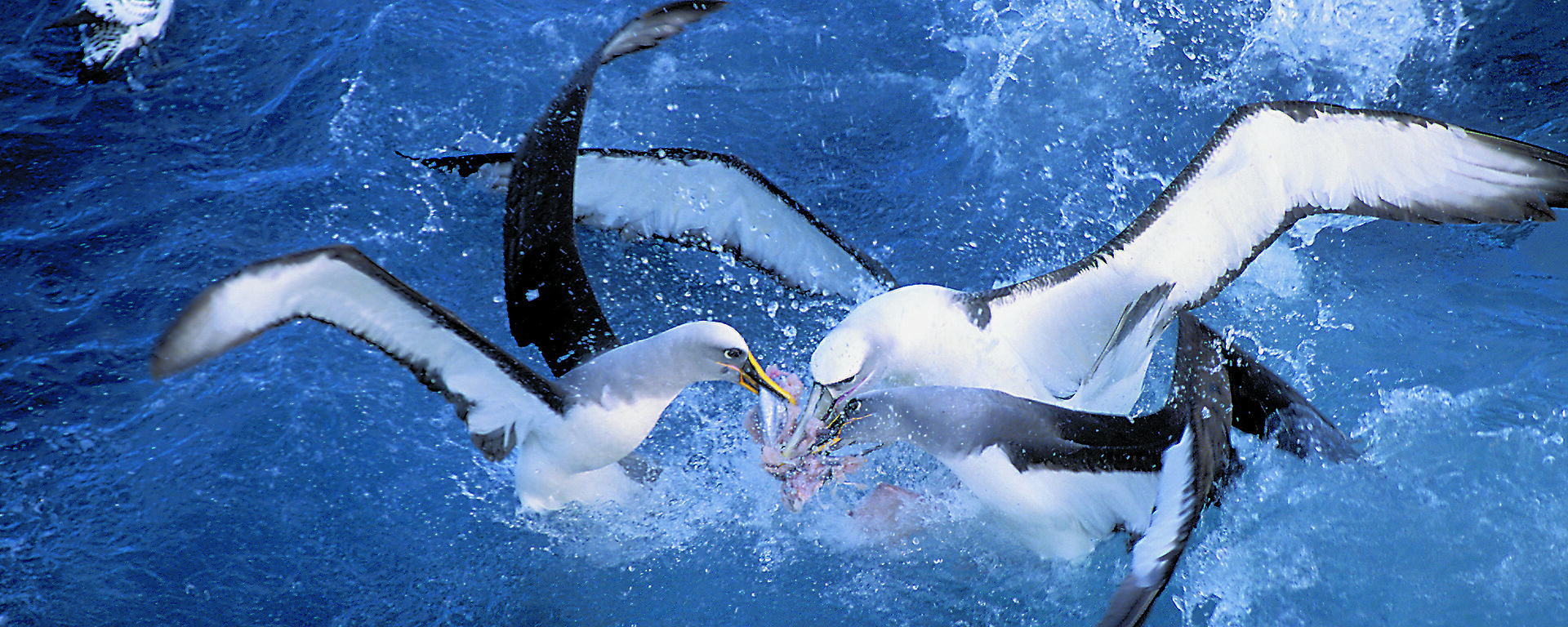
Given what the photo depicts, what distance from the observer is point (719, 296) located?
6.22m

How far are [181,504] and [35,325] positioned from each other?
162 centimetres

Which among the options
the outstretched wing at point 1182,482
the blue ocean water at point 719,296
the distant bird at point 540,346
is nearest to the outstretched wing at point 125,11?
the blue ocean water at point 719,296

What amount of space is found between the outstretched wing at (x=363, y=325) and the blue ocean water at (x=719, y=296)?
79 centimetres

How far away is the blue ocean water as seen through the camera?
4586mm

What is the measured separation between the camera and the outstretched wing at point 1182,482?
10.8ft

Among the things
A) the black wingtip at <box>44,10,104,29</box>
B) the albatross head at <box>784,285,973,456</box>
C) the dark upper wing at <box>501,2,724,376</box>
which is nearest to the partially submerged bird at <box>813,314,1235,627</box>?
the albatross head at <box>784,285,973,456</box>

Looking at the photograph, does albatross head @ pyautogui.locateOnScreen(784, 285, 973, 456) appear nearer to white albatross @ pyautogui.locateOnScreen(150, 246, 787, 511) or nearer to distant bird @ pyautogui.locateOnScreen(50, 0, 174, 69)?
white albatross @ pyautogui.locateOnScreen(150, 246, 787, 511)

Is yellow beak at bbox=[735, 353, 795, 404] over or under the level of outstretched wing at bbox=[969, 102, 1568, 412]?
under

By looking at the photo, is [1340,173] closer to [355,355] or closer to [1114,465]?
[1114,465]

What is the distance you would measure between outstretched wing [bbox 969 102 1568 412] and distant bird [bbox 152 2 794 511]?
1.50m

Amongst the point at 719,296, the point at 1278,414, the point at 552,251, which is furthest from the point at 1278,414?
the point at 552,251

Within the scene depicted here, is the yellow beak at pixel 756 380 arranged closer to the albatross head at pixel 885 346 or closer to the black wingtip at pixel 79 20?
the albatross head at pixel 885 346

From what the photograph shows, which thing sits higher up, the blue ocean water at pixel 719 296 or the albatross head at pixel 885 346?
the albatross head at pixel 885 346

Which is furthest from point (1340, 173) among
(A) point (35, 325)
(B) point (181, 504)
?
(A) point (35, 325)
